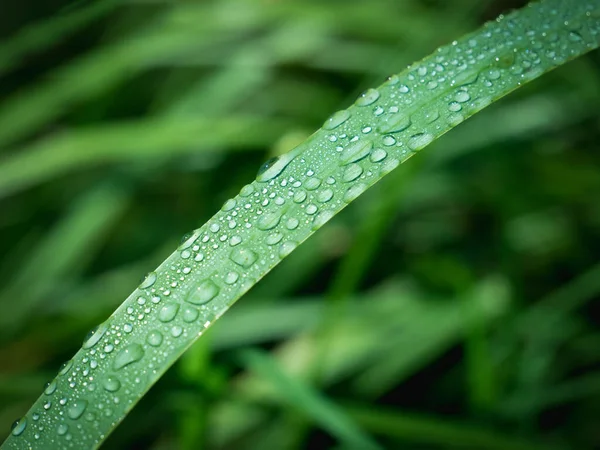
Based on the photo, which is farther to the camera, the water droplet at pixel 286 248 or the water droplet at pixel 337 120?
the water droplet at pixel 337 120

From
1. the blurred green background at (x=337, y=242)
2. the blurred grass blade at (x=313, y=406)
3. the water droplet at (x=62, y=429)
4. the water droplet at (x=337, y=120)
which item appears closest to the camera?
the water droplet at (x=62, y=429)

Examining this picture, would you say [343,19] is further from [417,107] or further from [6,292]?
[6,292]

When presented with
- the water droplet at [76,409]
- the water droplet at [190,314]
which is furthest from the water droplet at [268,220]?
the water droplet at [76,409]

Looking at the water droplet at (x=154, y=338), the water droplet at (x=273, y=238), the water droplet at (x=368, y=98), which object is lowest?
the water droplet at (x=154, y=338)

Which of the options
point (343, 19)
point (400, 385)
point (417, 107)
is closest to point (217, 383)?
point (417, 107)

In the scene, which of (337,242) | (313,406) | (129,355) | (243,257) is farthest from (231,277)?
(337,242)

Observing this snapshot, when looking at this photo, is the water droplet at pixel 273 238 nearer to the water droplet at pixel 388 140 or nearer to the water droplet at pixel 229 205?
the water droplet at pixel 229 205

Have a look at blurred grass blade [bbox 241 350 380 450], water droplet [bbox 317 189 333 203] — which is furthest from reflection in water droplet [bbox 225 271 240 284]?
blurred grass blade [bbox 241 350 380 450]
